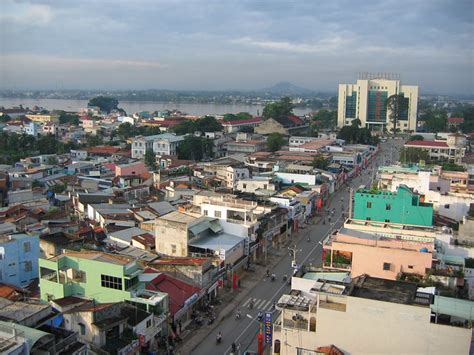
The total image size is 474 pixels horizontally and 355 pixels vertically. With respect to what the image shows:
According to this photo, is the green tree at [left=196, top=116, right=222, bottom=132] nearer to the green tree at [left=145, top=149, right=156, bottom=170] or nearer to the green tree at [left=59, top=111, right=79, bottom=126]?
the green tree at [left=145, top=149, right=156, bottom=170]

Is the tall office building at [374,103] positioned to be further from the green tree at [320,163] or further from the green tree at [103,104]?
the green tree at [103,104]

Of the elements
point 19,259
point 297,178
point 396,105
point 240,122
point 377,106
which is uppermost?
point 396,105

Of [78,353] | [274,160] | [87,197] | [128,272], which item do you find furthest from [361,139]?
[78,353]

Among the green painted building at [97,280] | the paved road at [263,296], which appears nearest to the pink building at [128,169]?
the paved road at [263,296]

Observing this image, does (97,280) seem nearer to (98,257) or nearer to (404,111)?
(98,257)

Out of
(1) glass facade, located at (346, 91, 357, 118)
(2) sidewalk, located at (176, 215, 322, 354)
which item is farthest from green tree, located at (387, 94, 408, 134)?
(2) sidewalk, located at (176, 215, 322, 354)

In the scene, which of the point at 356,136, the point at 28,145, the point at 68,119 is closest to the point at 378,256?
the point at 28,145
